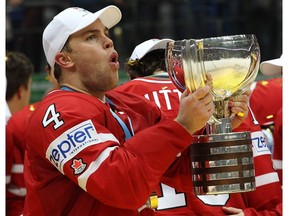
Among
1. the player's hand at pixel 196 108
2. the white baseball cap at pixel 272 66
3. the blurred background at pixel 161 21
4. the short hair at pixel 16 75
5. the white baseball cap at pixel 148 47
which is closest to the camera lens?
the player's hand at pixel 196 108

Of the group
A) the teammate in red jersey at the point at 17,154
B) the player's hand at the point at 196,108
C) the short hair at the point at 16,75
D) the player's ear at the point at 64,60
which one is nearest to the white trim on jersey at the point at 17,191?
the teammate in red jersey at the point at 17,154

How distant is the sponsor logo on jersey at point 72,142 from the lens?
261 centimetres

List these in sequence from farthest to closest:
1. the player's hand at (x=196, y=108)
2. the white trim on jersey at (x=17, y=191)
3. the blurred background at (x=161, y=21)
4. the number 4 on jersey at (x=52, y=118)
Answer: the blurred background at (x=161, y=21), the white trim on jersey at (x=17, y=191), the number 4 on jersey at (x=52, y=118), the player's hand at (x=196, y=108)

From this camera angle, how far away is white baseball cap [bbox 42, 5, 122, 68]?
2930 mm

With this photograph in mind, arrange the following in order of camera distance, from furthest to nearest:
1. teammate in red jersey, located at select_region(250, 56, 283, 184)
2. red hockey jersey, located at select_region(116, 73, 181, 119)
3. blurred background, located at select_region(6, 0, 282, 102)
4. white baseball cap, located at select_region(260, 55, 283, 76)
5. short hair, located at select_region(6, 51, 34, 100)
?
blurred background, located at select_region(6, 0, 282, 102), short hair, located at select_region(6, 51, 34, 100), teammate in red jersey, located at select_region(250, 56, 283, 184), white baseball cap, located at select_region(260, 55, 283, 76), red hockey jersey, located at select_region(116, 73, 181, 119)

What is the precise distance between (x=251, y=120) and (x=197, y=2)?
6248 millimetres

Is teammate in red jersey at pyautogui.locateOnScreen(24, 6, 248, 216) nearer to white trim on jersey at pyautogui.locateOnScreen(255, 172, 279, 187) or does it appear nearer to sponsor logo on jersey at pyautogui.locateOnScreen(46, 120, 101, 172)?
sponsor logo on jersey at pyautogui.locateOnScreen(46, 120, 101, 172)

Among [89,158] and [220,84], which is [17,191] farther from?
[220,84]

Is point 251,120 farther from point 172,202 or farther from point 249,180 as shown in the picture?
point 249,180

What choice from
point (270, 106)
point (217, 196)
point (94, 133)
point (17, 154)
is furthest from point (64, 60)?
point (17, 154)

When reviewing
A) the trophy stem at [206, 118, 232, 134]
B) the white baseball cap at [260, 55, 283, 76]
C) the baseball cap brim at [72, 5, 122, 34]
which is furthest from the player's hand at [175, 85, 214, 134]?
the white baseball cap at [260, 55, 283, 76]

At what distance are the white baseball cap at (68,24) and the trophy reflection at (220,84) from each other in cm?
44

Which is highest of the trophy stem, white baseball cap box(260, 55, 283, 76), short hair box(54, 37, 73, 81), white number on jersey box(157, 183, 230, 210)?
short hair box(54, 37, 73, 81)

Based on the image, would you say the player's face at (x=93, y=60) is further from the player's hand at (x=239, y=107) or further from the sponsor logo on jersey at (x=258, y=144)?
the sponsor logo on jersey at (x=258, y=144)
